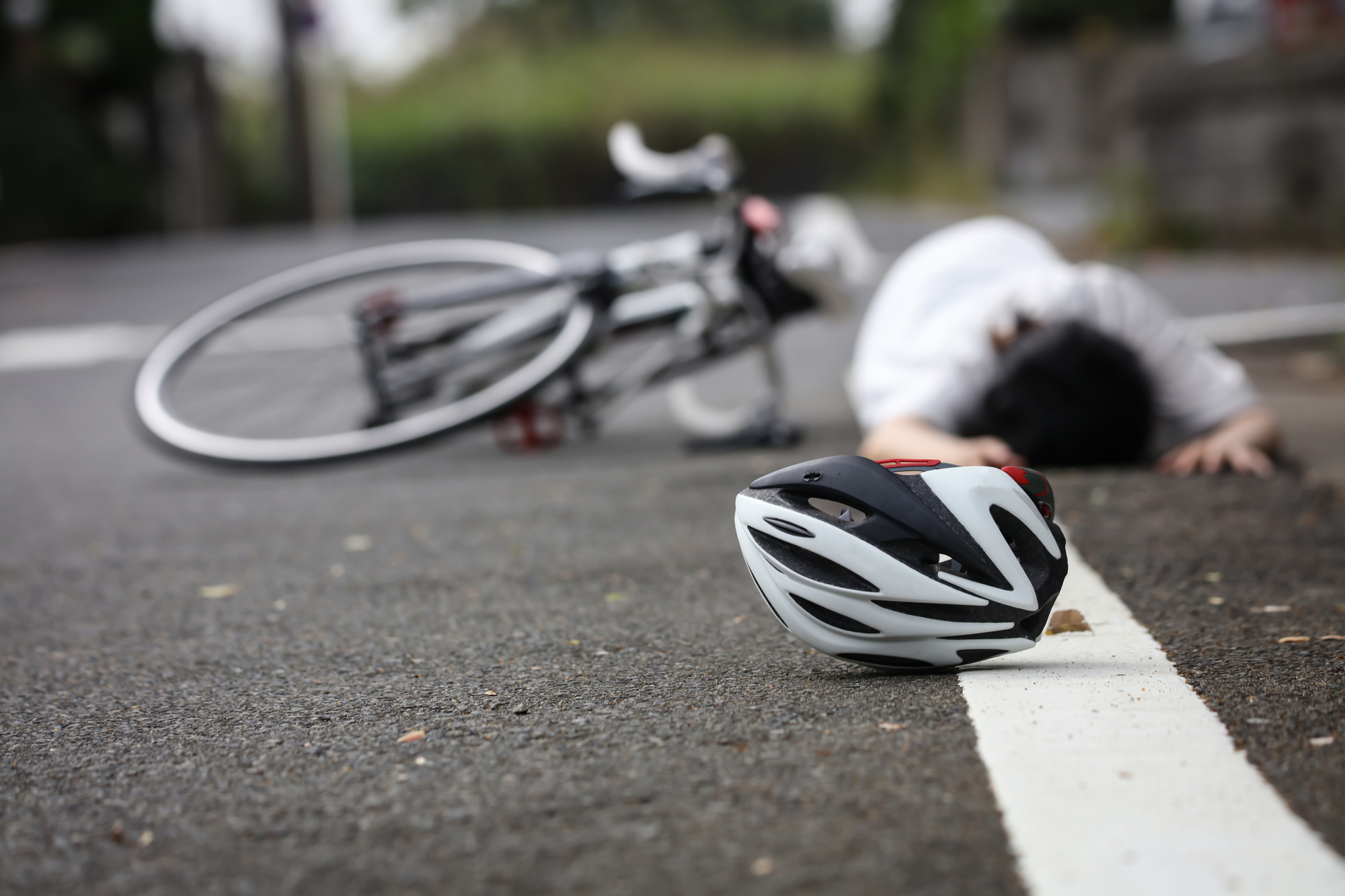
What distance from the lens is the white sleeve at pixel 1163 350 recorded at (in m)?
3.77

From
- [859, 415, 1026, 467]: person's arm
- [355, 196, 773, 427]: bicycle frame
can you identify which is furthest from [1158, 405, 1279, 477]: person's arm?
[355, 196, 773, 427]: bicycle frame

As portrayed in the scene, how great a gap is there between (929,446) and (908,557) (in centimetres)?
150

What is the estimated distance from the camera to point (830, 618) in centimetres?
209

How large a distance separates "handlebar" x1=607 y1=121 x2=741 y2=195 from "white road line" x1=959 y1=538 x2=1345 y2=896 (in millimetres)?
2610

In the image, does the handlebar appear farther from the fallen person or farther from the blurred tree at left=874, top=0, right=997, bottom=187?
the blurred tree at left=874, top=0, right=997, bottom=187

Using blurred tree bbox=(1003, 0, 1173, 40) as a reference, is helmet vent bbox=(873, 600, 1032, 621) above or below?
below

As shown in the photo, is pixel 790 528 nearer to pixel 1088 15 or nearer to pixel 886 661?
pixel 886 661

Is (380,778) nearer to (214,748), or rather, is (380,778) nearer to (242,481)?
(214,748)

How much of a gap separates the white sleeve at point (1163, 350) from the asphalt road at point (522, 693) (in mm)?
262

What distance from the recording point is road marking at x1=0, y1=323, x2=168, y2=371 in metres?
8.41

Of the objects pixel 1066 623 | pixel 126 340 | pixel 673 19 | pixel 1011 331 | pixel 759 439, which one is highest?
pixel 673 19

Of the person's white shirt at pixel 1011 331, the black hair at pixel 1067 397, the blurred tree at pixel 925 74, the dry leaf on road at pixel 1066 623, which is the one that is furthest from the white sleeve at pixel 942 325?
the blurred tree at pixel 925 74

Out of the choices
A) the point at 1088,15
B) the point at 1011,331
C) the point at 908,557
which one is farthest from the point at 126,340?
the point at 1088,15

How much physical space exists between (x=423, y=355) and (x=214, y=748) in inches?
109
